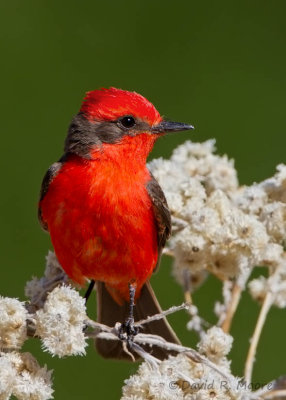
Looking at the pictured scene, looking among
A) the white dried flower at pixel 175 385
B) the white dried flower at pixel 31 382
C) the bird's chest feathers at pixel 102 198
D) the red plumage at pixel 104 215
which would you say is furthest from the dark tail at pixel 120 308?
the white dried flower at pixel 31 382

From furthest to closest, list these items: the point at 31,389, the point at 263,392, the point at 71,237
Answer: the point at 71,237 → the point at 263,392 → the point at 31,389

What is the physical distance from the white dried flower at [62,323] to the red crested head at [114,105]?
1.11m

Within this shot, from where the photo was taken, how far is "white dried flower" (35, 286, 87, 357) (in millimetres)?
2303

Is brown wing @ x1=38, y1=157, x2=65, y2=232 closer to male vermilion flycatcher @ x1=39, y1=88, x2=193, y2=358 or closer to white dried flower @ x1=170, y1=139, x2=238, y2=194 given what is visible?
male vermilion flycatcher @ x1=39, y1=88, x2=193, y2=358

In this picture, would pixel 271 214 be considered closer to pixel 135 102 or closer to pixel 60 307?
pixel 135 102

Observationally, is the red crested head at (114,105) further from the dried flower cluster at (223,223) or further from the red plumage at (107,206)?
the dried flower cluster at (223,223)

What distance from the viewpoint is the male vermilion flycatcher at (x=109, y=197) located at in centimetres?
317

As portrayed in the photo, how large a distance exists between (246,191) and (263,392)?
1.01 metres

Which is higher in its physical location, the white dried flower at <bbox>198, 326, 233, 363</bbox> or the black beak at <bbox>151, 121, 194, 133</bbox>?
the black beak at <bbox>151, 121, 194, 133</bbox>

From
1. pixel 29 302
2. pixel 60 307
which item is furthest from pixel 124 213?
pixel 60 307

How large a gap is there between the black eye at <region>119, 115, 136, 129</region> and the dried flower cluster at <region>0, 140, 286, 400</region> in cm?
25

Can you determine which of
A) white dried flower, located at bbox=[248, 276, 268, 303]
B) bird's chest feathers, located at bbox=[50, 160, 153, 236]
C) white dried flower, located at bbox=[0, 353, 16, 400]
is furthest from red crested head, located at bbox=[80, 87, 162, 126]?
white dried flower, located at bbox=[0, 353, 16, 400]

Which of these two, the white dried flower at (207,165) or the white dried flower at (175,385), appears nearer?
the white dried flower at (175,385)

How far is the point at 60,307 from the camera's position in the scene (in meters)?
2.37
